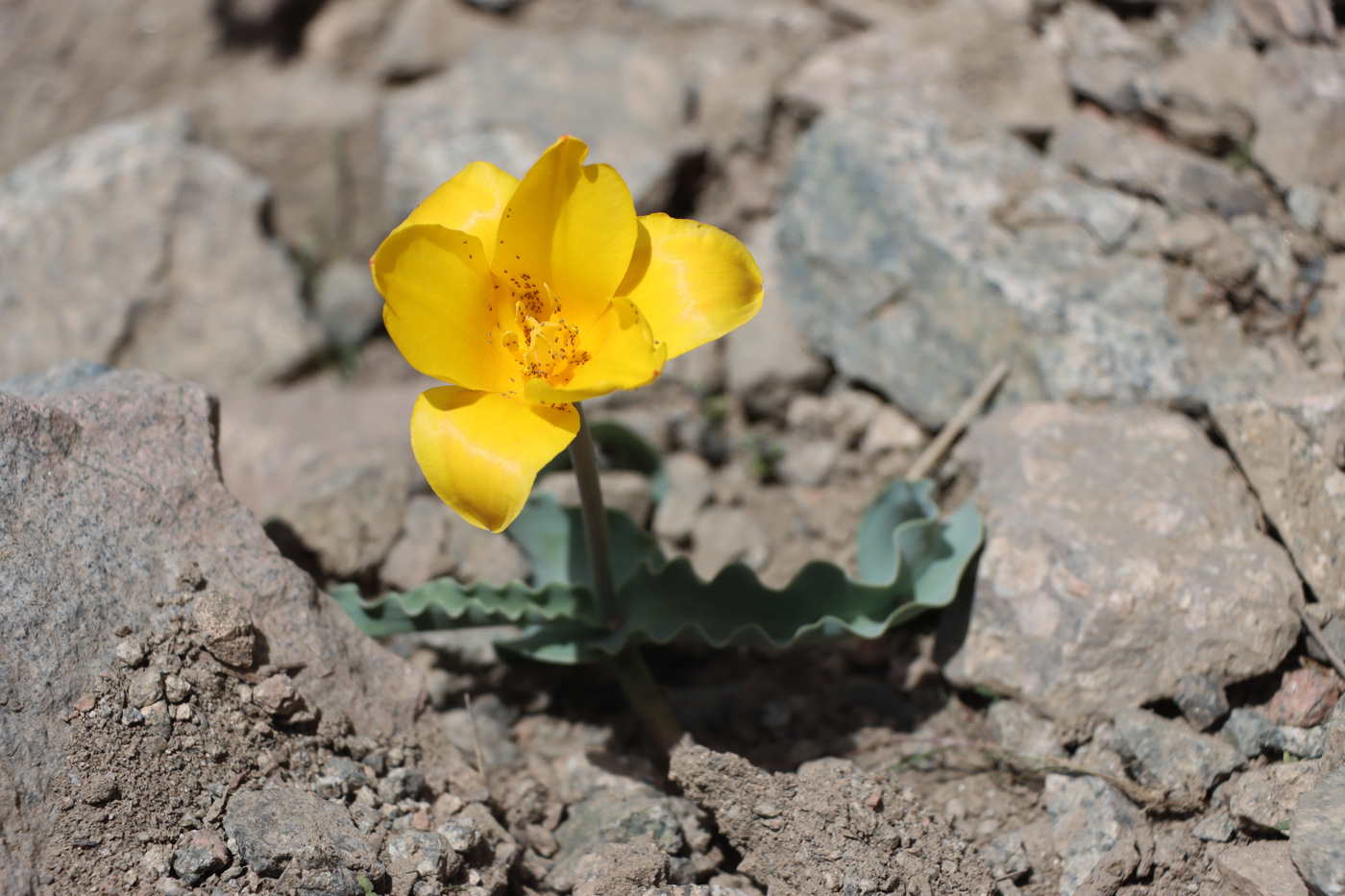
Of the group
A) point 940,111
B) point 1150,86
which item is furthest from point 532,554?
point 1150,86

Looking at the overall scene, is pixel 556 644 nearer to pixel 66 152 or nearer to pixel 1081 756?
pixel 1081 756

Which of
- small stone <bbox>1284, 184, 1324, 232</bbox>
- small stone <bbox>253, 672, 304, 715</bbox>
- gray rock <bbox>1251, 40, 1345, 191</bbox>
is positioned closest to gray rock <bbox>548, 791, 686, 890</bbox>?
small stone <bbox>253, 672, 304, 715</bbox>

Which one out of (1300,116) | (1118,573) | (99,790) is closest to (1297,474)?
(1118,573)

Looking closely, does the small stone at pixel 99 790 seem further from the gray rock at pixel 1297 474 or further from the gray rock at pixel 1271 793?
the gray rock at pixel 1297 474

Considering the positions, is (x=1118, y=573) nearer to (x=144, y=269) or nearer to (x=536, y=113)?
(x=536, y=113)

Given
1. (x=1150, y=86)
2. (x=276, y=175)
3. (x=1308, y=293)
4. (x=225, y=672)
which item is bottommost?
(x=276, y=175)

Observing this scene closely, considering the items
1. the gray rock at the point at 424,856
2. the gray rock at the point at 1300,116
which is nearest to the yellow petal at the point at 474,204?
the gray rock at the point at 424,856

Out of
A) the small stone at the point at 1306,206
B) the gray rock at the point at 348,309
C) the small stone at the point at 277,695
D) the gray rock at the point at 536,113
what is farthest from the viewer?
the gray rock at the point at 348,309
